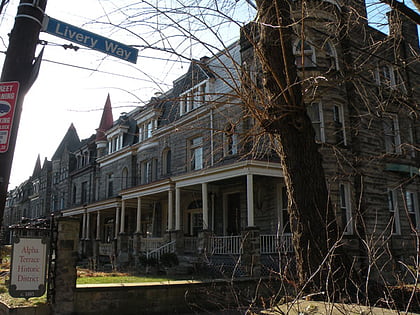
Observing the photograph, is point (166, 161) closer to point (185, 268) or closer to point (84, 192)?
point (185, 268)

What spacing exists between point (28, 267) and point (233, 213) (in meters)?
12.1

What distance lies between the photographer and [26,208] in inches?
2474

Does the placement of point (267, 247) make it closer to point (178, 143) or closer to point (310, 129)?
point (178, 143)

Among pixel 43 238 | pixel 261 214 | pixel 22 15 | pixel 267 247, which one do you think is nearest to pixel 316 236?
pixel 22 15

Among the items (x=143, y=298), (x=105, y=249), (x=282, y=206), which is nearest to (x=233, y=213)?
(x=282, y=206)

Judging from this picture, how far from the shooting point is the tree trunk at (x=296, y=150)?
189 inches

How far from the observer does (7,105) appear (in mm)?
4508

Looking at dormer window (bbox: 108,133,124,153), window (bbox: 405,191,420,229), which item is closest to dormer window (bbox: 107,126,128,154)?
dormer window (bbox: 108,133,124,153)

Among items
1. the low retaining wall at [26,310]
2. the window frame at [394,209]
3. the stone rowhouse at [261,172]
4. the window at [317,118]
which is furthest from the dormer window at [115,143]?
the low retaining wall at [26,310]

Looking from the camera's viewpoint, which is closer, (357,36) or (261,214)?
(261,214)

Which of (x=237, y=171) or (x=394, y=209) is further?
(x=394, y=209)

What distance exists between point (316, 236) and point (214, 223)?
49.9 ft

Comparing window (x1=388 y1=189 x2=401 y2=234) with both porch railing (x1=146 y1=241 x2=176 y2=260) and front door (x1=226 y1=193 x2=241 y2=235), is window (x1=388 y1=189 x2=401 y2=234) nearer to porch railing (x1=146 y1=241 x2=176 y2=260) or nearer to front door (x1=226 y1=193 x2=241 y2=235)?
front door (x1=226 y1=193 x2=241 y2=235)

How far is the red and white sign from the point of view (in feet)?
14.7
